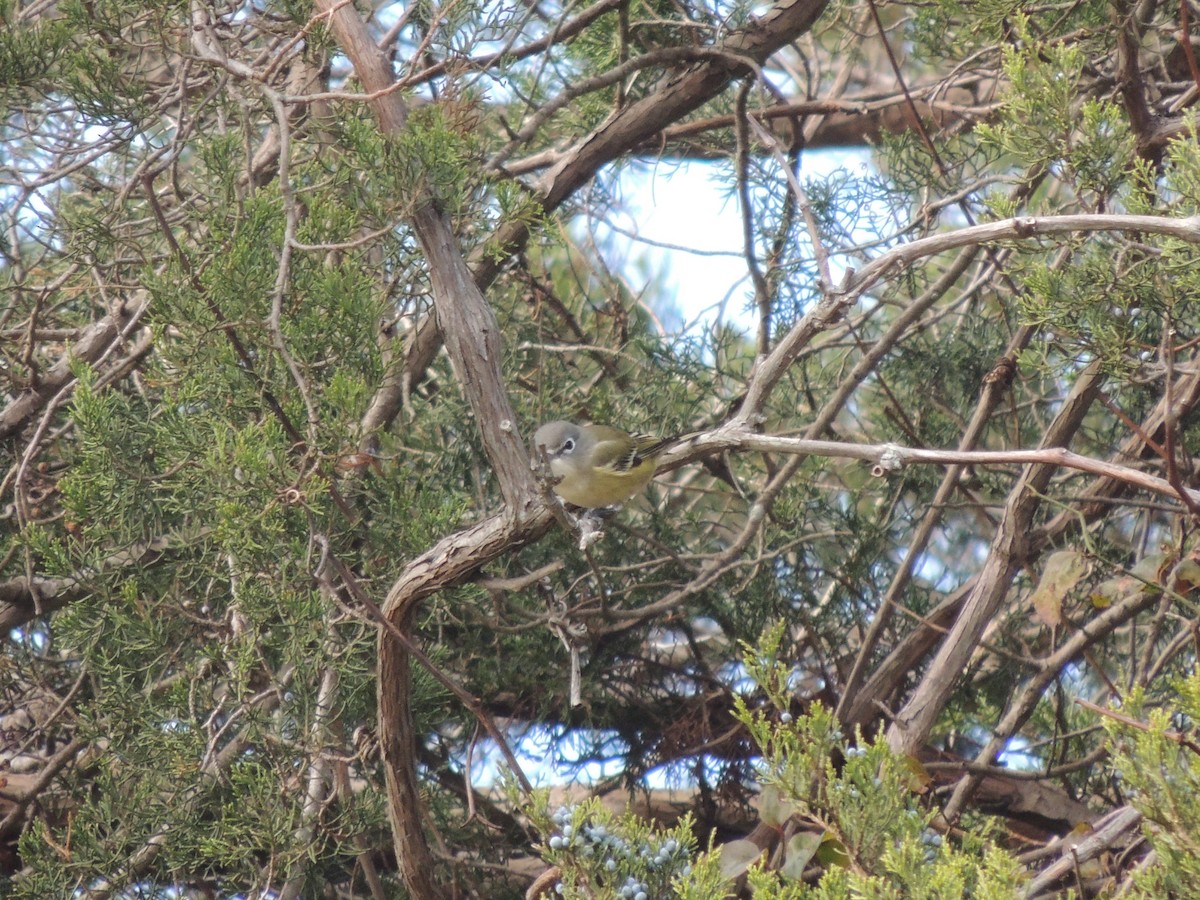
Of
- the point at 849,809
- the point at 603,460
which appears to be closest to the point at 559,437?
the point at 603,460

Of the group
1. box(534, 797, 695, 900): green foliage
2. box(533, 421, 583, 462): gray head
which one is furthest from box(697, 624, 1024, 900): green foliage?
box(533, 421, 583, 462): gray head

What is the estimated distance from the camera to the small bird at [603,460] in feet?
10.8

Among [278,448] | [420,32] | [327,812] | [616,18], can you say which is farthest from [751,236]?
[327,812]

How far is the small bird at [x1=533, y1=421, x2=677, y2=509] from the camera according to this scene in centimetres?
328

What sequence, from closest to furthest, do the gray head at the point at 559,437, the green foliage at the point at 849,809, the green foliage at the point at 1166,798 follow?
the green foliage at the point at 1166,798
the green foliage at the point at 849,809
the gray head at the point at 559,437

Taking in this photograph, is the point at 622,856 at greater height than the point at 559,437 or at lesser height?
lesser

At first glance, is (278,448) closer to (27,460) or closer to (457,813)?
(27,460)

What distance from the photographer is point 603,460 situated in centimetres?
339

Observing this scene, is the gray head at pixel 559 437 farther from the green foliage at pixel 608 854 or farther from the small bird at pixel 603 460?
the green foliage at pixel 608 854

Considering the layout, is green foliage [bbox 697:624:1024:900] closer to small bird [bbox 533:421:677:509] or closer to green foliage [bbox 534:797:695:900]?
green foliage [bbox 534:797:695:900]

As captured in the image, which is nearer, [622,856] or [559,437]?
[622,856]

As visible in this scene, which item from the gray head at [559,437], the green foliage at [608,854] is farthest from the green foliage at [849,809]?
the gray head at [559,437]

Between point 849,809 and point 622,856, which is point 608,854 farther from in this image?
point 849,809

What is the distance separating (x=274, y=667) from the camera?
310 centimetres
